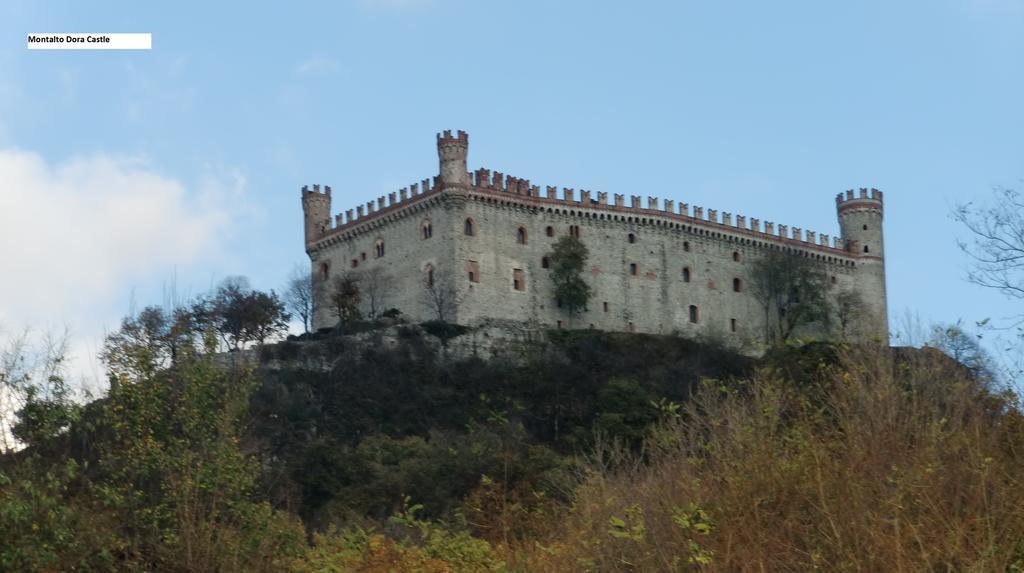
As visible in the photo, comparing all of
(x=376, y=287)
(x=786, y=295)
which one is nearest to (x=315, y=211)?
(x=376, y=287)

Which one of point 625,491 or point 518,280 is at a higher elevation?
point 518,280

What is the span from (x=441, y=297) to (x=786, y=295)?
19.0 m

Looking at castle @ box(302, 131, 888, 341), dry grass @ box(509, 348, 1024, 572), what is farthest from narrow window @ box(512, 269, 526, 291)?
dry grass @ box(509, 348, 1024, 572)

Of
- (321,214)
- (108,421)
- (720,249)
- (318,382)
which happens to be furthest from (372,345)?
(108,421)

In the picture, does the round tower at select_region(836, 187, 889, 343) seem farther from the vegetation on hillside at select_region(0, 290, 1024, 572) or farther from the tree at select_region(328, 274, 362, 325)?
the vegetation on hillside at select_region(0, 290, 1024, 572)

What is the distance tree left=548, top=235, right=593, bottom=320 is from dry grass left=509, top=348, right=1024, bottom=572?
46.5m

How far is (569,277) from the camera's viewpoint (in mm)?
65562

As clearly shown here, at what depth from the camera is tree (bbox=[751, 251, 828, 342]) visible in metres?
71.8

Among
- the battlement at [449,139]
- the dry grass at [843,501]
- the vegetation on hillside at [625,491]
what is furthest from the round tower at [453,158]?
the dry grass at [843,501]

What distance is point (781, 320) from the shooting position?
7200cm

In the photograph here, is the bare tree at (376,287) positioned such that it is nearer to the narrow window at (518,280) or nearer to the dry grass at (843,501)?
the narrow window at (518,280)

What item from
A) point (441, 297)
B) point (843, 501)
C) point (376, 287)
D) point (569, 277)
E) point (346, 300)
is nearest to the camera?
point (843, 501)

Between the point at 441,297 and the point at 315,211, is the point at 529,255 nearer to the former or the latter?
the point at 441,297

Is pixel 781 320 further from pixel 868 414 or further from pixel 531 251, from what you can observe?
pixel 868 414
